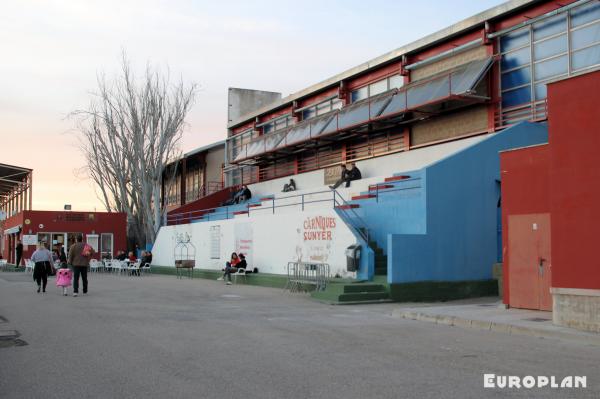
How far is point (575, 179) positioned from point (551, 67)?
11729 mm

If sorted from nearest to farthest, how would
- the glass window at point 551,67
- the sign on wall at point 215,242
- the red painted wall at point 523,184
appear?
the red painted wall at point 523,184 → the glass window at point 551,67 → the sign on wall at point 215,242

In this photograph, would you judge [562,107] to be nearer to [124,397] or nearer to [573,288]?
[573,288]

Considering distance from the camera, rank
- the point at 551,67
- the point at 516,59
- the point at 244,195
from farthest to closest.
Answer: the point at 244,195 → the point at 516,59 → the point at 551,67

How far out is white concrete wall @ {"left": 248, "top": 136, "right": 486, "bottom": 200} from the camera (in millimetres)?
25292

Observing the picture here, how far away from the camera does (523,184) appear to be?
15172mm

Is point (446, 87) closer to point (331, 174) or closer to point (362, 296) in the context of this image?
point (331, 174)

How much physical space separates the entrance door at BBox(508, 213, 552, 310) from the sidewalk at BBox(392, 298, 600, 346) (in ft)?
1.16

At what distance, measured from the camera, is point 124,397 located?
655 centimetres

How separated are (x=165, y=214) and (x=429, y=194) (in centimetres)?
2751

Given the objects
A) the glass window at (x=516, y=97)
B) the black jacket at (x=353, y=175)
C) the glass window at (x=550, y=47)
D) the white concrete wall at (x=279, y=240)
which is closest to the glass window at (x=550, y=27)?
the glass window at (x=550, y=47)

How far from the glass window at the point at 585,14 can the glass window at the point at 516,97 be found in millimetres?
2736

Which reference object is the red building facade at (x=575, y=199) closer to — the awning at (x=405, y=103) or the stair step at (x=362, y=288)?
the stair step at (x=362, y=288)

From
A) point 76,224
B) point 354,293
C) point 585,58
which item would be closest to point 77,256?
point 354,293

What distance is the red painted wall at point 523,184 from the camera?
14727 millimetres
